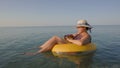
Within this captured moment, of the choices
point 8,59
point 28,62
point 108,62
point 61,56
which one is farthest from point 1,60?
point 108,62

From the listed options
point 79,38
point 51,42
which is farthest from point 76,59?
point 51,42

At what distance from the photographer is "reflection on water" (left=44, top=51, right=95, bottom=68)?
22.8 ft

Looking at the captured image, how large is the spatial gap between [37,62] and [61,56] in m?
1.41

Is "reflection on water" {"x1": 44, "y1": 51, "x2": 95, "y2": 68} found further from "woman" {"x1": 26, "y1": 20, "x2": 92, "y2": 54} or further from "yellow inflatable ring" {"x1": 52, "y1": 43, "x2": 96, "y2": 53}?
"woman" {"x1": 26, "y1": 20, "x2": 92, "y2": 54}

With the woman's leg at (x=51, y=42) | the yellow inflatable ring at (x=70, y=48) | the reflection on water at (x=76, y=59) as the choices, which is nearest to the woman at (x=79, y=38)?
the woman's leg at (x=51, y=42)

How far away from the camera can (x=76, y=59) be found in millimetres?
7734

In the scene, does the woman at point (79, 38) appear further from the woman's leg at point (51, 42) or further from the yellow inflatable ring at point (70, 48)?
the yellow inflatable ring at point (70, 48)

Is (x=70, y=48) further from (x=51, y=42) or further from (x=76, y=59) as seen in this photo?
(x=51, y=42)

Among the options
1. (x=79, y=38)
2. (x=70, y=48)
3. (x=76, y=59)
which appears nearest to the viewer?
(x=76, y=59)

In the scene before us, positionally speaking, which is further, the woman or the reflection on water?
the woman

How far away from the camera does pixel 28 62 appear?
7.08m

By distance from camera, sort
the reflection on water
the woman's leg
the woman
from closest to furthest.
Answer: the reflection on water, the woman, the woman's leg

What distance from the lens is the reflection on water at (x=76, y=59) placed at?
22.8ft


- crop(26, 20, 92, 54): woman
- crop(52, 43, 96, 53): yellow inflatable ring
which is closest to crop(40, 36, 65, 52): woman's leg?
crop(26, 20, 92, 54): woman
